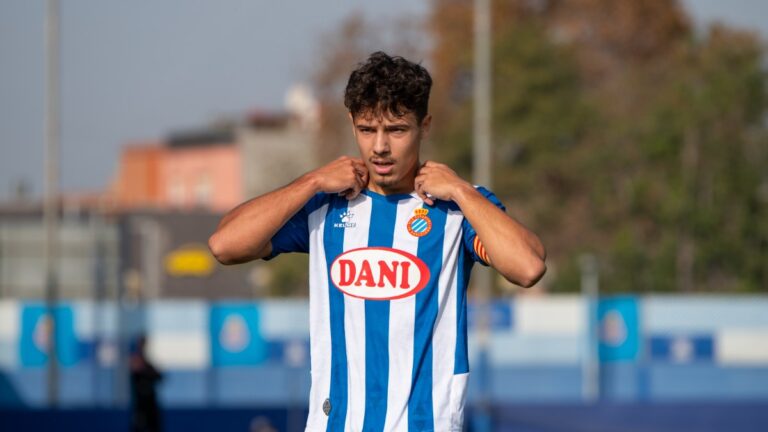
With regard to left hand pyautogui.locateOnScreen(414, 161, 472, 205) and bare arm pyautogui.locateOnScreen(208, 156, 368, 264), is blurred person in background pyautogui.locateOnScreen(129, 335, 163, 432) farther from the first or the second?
left hand pyautogui.locateOnScreen(414, 161, 472, 205)

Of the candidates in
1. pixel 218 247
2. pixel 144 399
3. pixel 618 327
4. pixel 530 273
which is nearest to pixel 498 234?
pixel 530 273

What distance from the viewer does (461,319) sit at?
369 cm

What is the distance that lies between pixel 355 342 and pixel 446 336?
0.25 m

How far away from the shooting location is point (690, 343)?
22.1 metres

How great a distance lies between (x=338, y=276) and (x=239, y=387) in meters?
17.8

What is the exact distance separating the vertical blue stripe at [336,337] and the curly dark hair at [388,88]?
0.33 metres

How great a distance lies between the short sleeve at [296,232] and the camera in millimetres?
3783

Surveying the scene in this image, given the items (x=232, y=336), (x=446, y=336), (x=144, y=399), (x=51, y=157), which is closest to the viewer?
(x=446, y=336)

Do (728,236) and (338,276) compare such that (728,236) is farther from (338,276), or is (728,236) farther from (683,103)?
(338,276)

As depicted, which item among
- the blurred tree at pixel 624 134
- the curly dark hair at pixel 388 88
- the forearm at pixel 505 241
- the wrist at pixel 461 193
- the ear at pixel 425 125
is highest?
the blurred tree at pixel 624 134

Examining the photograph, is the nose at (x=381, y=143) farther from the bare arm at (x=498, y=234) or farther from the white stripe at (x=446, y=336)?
the white stripe at (x=446, y=336)

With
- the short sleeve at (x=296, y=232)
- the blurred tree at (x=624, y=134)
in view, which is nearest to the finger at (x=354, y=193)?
the short sleeve at (x=296, y=232)

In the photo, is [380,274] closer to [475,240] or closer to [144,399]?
[475,240]

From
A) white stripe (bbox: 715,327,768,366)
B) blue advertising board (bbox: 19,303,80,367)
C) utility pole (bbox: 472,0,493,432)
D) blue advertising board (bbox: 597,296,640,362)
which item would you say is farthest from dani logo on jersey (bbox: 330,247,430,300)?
white stripe (bbox: 715,327,768,366)
